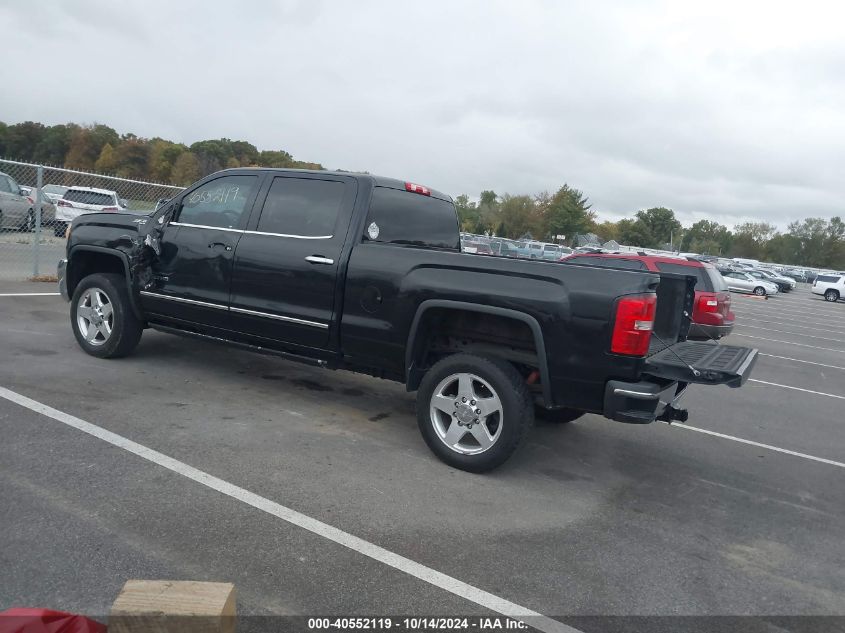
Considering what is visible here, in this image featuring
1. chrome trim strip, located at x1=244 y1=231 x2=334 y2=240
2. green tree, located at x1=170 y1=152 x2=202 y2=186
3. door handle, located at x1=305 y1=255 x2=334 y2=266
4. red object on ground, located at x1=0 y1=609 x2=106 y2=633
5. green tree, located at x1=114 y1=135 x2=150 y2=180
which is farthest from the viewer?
green tree, located at x1=114 y1=135 x2=150 y2=180

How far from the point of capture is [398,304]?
494 cm

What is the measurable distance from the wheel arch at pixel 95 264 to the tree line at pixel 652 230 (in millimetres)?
59666

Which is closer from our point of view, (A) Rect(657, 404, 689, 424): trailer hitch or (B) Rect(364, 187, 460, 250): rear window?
(A) Rect(657, 404, 689, 424): trailer hitch

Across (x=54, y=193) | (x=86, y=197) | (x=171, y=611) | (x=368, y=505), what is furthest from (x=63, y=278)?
(x=54, y=193)

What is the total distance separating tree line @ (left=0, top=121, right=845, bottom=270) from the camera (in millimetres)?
40781

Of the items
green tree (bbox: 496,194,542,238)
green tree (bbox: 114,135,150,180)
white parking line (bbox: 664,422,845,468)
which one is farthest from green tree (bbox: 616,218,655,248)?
white parking line (bbox: 664,422,845,468)

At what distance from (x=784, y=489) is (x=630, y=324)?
2.12 metres

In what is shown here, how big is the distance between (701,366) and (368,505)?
2.26 metres

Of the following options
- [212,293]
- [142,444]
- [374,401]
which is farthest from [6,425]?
[374,401]

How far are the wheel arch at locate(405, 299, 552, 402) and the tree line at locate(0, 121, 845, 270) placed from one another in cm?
561

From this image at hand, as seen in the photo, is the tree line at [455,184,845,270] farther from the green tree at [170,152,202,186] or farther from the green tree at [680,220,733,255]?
the green tree at [170,152,202,186]

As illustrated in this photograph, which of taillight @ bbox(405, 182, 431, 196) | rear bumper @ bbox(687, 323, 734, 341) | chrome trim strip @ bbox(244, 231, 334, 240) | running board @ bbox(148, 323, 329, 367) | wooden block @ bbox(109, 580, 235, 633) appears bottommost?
wooden block @ bbox(109, 580, 235, 633)

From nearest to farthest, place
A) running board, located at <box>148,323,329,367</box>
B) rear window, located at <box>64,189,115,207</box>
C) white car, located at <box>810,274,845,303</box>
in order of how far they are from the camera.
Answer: running board, located at <box>148,323,329,367</box>, rear window, located at <box>64,189,115,207</box>, white car, located at <box>810,274,845,303</box>

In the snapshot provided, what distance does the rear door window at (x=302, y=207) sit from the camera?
216 inches
